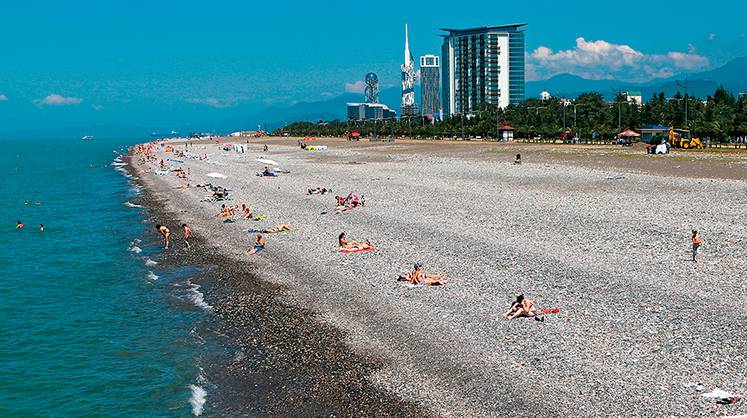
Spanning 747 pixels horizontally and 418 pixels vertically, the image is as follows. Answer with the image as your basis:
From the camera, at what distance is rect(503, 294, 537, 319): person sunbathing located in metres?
14.6

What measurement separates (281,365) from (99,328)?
6573 mm

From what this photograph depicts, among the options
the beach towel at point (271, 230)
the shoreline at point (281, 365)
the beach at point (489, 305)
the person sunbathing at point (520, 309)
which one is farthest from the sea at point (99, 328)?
the person sunbathing at point (520, 309)

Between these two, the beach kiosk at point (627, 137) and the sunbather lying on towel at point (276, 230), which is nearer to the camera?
the sunbather lying on towel at point (276, 230)

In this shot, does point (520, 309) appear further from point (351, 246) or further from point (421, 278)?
point (351, 246)

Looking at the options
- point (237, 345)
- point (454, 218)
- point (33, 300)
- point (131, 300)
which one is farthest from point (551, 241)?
point (33, 300)

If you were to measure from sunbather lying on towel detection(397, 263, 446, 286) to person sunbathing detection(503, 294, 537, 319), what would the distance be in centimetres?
330

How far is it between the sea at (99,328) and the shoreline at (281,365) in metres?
0.56

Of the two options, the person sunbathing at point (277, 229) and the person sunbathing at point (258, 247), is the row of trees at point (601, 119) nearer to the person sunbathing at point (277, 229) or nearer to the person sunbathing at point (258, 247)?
the person sunbathing at point (277, 229)

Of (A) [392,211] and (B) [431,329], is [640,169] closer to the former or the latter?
(A) [392,211]

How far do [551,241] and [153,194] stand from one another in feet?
115

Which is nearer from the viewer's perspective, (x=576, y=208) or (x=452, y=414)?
(x=452, y=414)

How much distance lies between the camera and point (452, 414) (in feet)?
35.3

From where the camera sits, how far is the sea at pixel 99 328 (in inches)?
520

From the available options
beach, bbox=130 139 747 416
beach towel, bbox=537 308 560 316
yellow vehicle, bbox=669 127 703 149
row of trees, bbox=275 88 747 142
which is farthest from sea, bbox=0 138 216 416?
row of trees, bbox=275 88 747 142
